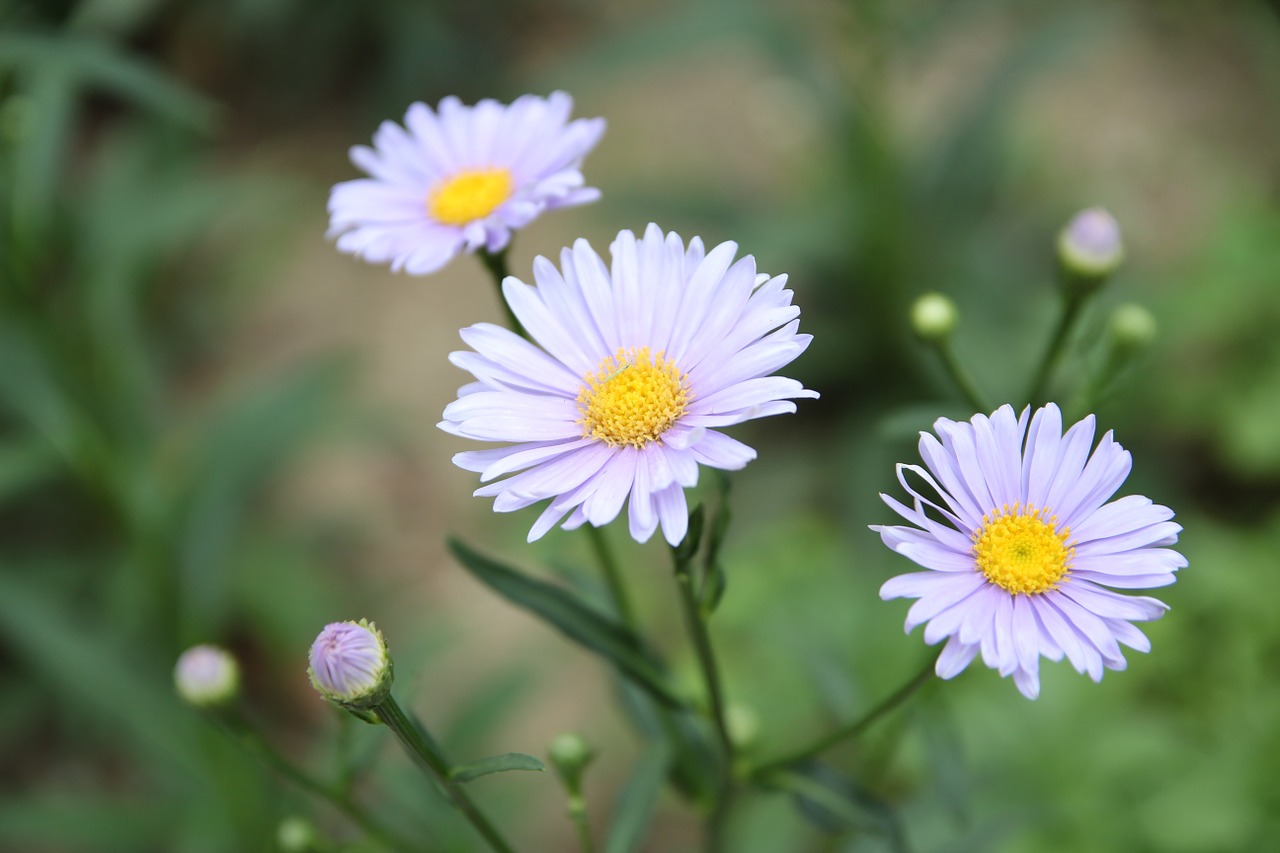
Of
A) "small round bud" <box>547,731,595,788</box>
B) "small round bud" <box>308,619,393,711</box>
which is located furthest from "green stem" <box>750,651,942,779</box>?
"small round bud" <box>308,619,393,711</box>

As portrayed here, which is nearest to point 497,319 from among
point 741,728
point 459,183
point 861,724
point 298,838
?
point 459,183

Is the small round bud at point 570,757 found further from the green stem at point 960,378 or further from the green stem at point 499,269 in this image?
the green stem at point 960,378

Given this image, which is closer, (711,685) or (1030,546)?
(1030,546)

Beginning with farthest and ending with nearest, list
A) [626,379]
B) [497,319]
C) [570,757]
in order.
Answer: [497,319]
[570,757]
[626,379]

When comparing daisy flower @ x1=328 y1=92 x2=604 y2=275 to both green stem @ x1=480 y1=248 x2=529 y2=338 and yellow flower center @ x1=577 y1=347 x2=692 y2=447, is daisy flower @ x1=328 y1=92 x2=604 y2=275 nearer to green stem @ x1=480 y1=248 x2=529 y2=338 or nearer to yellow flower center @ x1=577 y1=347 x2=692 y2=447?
green stem @ x1=480 y1=248 x2=529 y2=338

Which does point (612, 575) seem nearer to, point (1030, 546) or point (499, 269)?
point (499, 269)

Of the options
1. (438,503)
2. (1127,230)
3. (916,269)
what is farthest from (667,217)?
(1127,230)
